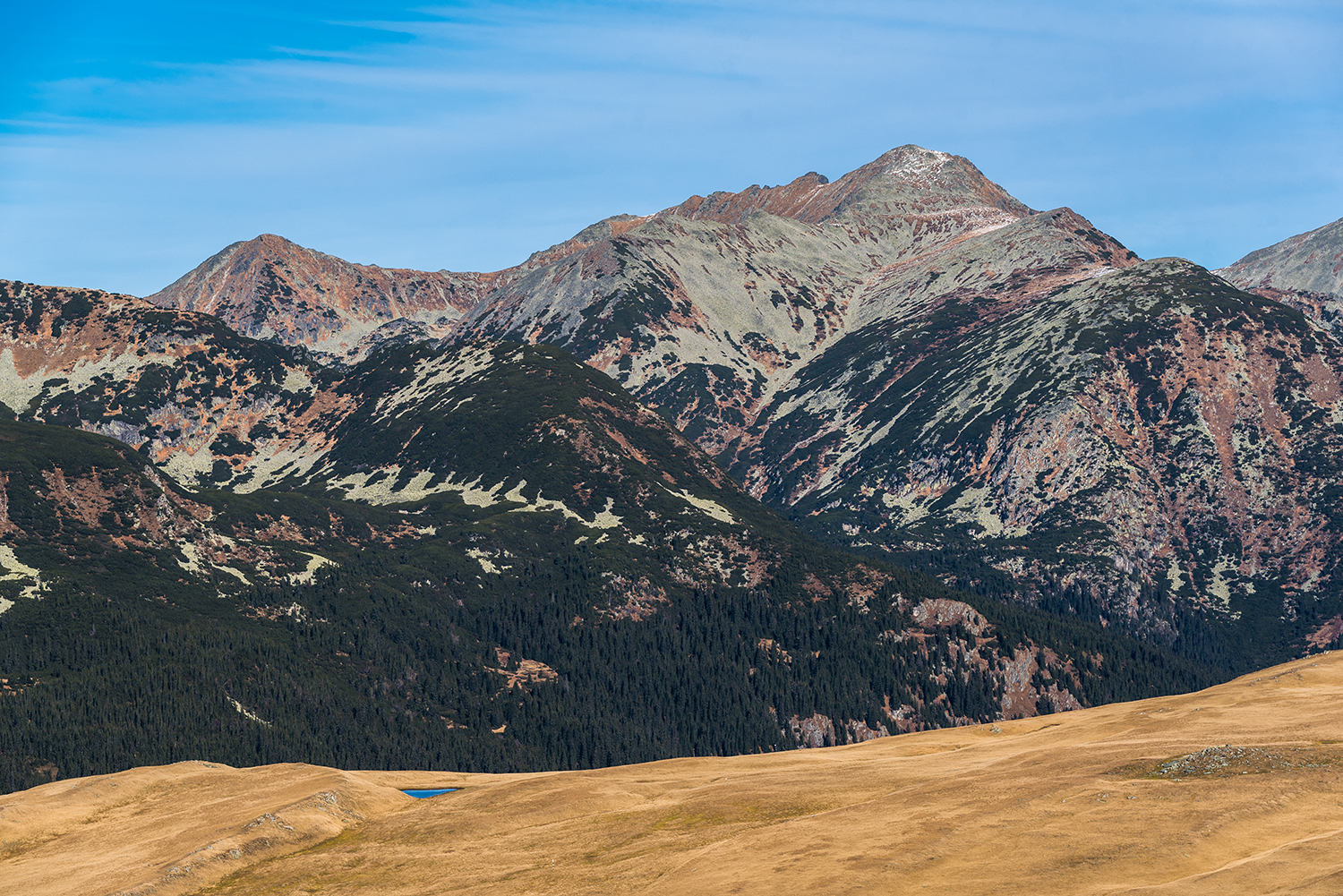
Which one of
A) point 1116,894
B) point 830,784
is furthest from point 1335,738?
point 1116,894

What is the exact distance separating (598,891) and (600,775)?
71.3m

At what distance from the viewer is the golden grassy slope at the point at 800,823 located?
89500 millimetres

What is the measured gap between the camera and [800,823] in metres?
112

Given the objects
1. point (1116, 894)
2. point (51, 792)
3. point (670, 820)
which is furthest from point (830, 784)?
point (51, 792)

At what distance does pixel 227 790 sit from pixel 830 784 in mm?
82449

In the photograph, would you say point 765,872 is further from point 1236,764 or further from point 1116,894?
point 1236,764

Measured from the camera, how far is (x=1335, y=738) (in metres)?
125

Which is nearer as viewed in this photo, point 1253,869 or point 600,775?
point 1253,869

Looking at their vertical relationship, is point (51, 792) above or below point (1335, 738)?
above

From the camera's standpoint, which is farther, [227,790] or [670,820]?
[227,790]

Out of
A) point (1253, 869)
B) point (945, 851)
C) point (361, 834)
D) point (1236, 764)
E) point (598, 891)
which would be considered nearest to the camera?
point (1253, 869)

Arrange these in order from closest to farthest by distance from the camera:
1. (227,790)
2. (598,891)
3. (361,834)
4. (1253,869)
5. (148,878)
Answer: (1253,869), (598,891), (148,878), (361,834), (227,790)

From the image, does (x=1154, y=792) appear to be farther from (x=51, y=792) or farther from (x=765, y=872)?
(x=51, y=792)

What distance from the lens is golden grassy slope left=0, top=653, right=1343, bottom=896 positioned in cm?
8950
